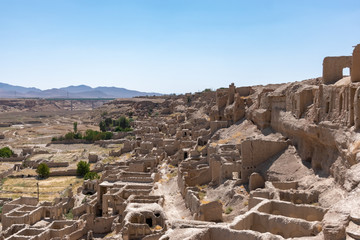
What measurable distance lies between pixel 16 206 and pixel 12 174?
24.4m

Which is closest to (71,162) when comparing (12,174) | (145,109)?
(12,174)

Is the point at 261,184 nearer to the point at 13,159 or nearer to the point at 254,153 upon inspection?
the point at 254,153

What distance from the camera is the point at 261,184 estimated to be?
77.5 ft

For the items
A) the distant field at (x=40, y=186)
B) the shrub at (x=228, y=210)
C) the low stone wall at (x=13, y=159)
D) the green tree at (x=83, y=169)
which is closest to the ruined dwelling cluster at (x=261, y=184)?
the shrub at (x=228, y=210)

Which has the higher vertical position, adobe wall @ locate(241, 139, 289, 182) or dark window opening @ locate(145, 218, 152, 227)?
adobe wall @ locate(241, 139, 289, 182)

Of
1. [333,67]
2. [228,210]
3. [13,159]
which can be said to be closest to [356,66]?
[333,67]

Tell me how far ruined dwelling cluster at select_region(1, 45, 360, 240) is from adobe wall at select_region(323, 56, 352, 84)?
7 centimetres

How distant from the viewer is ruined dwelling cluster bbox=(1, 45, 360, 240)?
14625mm

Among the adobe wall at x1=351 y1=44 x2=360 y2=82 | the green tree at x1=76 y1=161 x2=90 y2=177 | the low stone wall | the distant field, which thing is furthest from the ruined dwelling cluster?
the low stone wall

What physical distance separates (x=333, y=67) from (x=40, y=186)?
1560 inches

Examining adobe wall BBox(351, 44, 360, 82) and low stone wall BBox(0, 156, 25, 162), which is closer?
adobe wall BBox(351, 44, 360, 82)

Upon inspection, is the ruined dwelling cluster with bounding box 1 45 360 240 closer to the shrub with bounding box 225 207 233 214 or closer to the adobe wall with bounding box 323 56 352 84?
the adobe wall with bounding box 323 56 352 84

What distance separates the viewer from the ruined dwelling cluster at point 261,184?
1462 centimetres

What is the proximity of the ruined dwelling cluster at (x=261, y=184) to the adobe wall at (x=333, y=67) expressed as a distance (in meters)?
0.07
